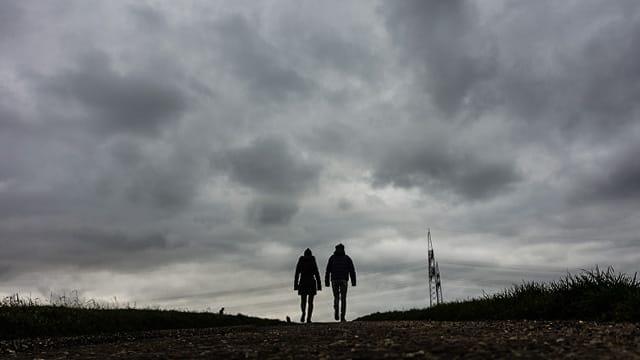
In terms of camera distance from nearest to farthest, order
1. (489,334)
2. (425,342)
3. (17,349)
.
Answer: (425,342) → (489,334) → (17,349)

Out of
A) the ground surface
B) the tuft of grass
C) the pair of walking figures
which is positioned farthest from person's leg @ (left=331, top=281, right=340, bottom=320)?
the ground surface

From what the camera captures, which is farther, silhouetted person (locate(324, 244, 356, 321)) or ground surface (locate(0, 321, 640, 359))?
silhouetted person (locate(324, 244, 356, 321))

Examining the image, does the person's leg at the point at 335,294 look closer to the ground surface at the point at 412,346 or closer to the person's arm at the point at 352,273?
the person's arm at the point at 352,273

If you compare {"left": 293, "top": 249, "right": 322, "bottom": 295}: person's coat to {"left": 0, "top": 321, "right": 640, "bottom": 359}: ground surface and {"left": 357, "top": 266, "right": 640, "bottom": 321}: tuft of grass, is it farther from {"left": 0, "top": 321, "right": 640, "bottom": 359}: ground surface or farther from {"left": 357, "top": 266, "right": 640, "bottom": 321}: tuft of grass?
{"left": 0, "top": 321, "right": 640, "bottom": 359}: ground surface

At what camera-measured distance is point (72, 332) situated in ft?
69.1

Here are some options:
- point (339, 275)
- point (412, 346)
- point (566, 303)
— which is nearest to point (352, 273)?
point (339, 275)

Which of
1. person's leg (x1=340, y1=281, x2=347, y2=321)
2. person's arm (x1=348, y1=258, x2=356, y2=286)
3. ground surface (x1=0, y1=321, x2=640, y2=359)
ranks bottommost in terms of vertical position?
ground surface (x1=0, y1=321, x2=640, y2=359)

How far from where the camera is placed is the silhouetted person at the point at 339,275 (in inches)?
1007

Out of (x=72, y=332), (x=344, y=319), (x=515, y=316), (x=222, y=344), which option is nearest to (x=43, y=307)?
(x=72, y=332)

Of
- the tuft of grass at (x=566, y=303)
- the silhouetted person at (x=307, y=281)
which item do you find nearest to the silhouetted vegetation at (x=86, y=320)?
the silhouetted person at (x=307, y=281)

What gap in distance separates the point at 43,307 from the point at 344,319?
1209 cm

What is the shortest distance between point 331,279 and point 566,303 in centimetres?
1088

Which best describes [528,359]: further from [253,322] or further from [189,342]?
[253,322]

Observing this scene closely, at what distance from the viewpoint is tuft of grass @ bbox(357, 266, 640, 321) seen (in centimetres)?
1525
